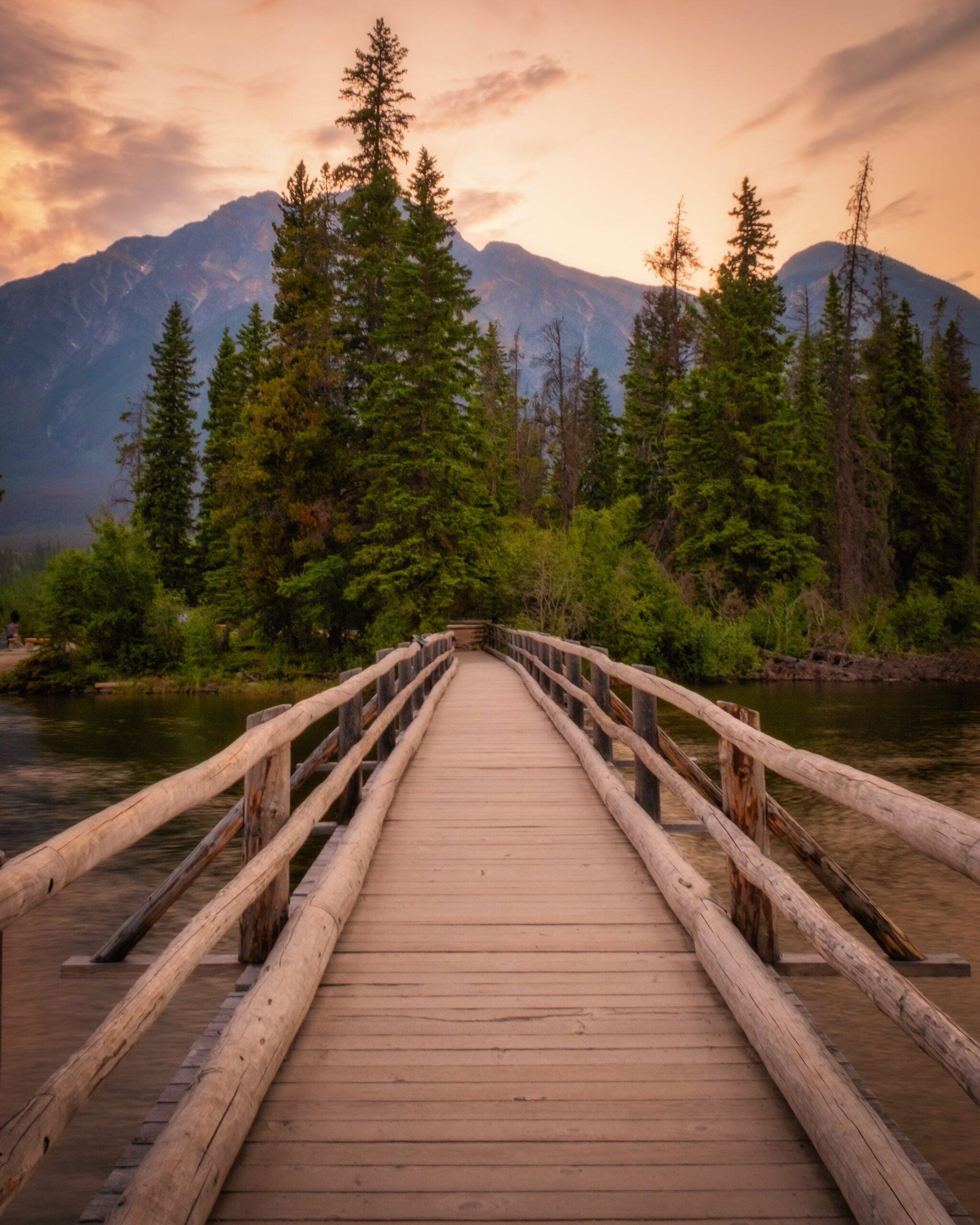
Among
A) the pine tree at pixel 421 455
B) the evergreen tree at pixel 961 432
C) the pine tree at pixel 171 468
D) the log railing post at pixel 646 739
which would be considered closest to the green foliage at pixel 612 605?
the pine tree at pixel 421 455

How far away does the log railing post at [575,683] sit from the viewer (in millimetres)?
9742

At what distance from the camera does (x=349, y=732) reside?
5691 mm

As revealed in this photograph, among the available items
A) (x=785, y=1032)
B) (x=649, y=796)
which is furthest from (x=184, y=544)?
(x=785, y=1032)

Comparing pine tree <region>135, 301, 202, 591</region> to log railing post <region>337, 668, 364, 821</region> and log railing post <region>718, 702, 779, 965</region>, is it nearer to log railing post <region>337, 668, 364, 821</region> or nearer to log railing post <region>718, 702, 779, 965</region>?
log railing post <region>337, 668, 364, 821</region>

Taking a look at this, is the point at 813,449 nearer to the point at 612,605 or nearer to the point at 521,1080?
the point at 612,605

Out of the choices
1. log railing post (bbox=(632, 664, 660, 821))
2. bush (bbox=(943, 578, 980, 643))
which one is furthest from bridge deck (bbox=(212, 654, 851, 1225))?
bush (bbox=(943, 578, 980, 643))

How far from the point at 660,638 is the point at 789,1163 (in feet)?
105

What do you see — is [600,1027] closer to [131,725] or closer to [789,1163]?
[789,1163]

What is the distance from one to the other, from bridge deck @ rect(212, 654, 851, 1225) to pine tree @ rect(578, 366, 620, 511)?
154 ft

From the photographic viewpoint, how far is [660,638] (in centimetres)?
3391

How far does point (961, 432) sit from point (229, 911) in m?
54.3

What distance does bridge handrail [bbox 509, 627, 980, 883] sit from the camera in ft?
6.23

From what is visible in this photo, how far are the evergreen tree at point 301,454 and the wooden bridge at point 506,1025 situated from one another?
27.2 meters

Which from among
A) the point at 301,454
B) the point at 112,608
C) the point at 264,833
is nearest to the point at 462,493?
the point at 301,454
